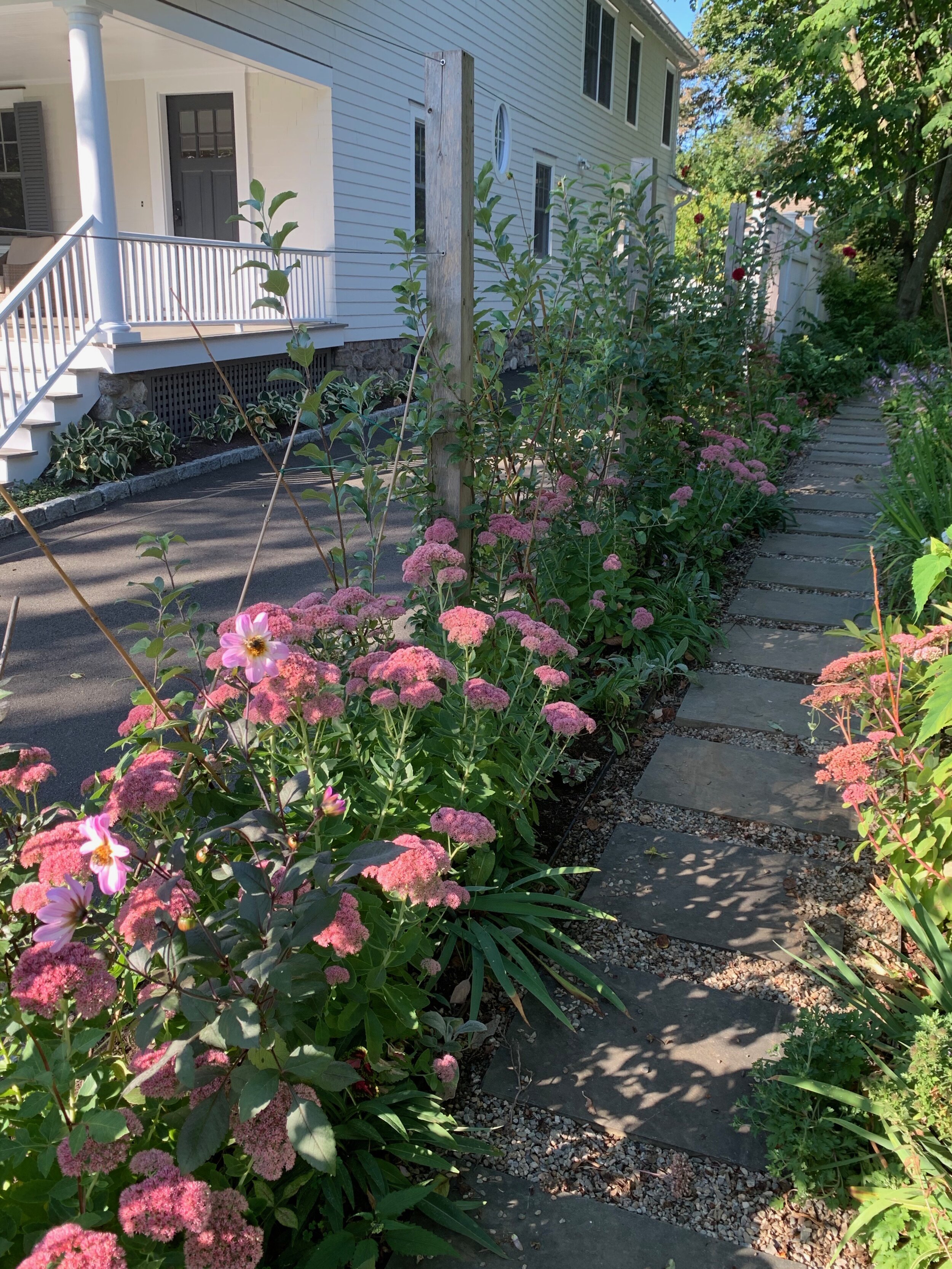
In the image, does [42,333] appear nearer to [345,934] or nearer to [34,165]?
[34,165]

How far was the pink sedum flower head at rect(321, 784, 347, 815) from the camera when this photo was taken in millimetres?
1664

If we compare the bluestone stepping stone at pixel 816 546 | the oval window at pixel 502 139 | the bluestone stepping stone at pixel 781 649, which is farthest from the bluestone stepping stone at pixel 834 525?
the oval window at pixel 502 139

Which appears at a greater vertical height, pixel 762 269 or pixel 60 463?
pixel 762 269

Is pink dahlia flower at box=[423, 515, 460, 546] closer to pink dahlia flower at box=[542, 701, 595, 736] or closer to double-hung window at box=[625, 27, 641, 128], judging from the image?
pink dahlia flower at box=[542, 701, 595, 736]

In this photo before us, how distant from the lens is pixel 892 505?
16.2ft

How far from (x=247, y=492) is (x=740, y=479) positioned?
421 cm

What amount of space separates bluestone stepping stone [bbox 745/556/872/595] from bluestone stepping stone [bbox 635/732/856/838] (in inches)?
79.4

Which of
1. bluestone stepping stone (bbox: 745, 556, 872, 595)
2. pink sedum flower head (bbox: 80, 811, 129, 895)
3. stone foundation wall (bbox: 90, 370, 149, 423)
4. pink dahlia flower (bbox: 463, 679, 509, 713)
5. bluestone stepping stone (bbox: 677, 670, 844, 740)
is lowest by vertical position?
bluestone stepping stone (bbox: 677, 670, 844, 740)

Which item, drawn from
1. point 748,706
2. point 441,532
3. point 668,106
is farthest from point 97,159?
point 668,106

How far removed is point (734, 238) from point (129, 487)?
534 cm

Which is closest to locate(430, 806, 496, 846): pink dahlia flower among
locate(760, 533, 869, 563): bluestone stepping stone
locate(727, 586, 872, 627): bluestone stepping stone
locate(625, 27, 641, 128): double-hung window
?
locate(727, 586, 872, 627): bluestone stepping stone

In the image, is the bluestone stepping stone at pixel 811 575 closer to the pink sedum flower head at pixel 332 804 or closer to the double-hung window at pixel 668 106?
the pink sedum flower head at pixel 332 804

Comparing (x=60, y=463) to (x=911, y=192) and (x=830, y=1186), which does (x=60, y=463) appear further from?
(x=911, y=192)

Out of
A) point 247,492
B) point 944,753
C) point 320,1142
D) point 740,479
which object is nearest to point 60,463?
point 247,492
